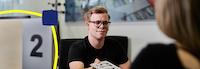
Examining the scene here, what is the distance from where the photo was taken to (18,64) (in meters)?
3.27

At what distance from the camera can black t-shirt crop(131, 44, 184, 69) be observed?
731 mm

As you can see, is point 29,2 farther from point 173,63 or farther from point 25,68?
point 173,63

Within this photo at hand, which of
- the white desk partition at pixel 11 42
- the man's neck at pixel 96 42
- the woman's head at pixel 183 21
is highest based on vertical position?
the woman's head at pixel 183 21

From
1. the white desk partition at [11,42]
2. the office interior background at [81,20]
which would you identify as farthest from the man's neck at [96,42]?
the white desk partition at [11,42]

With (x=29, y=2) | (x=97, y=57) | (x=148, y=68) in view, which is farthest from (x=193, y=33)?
(x=29, y=2)

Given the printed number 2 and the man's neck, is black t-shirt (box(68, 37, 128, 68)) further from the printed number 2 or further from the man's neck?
the printed number 2

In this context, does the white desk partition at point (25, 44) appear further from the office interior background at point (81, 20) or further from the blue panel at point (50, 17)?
the blue panel at point (50, 17)

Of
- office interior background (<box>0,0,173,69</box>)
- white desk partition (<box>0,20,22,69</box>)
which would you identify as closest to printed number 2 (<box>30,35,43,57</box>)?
office interior background (<box>0,0,173,69</box>)

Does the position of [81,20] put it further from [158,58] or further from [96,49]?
[158,58]

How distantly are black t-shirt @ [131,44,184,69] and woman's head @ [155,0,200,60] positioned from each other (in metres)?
0.04

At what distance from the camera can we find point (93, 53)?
1.90 meters

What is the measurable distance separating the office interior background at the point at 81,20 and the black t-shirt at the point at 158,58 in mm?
1585

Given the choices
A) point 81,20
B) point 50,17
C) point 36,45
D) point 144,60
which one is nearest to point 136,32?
point 81,20

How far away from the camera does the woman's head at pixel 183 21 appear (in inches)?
26.7
